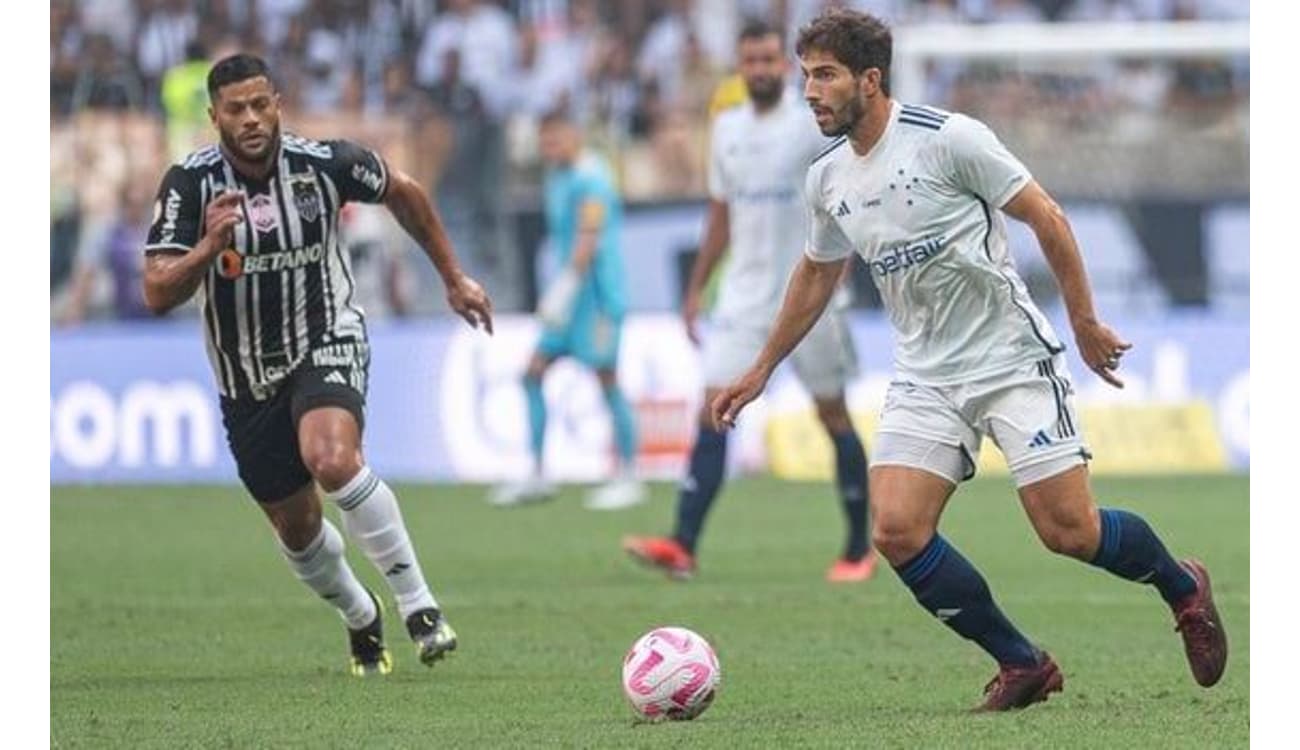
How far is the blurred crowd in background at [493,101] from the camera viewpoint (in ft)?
73.2

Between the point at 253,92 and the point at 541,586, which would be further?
the point at 541,586

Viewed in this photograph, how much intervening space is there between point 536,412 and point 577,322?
655mm

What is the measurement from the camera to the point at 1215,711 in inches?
327

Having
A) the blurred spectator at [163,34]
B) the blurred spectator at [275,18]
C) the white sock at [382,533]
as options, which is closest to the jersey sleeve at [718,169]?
the white sock at [382,533]

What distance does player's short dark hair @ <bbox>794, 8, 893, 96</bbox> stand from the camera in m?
8.07

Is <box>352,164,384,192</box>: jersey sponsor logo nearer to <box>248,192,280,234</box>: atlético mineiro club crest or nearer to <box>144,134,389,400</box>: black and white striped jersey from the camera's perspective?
<box>144,134,389,400</box>: black and white striped jersey

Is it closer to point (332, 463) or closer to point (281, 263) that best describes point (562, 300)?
point (281, 263)

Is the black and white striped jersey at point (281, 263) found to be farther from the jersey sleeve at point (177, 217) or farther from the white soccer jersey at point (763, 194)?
the white soccer jersey at point (763, 194)

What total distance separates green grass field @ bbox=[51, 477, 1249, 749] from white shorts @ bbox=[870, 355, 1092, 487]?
0.73 m

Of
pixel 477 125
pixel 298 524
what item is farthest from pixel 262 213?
pixel 477 125

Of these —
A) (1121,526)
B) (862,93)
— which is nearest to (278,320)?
(862,93)

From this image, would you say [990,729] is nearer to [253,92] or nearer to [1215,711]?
[1215,711]

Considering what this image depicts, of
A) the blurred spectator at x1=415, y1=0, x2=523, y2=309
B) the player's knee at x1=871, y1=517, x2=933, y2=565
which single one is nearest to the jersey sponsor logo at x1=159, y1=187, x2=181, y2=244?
the player's knee at x1=871, y1=517, x2=933, y2=565

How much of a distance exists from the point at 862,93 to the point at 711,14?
16907mm
